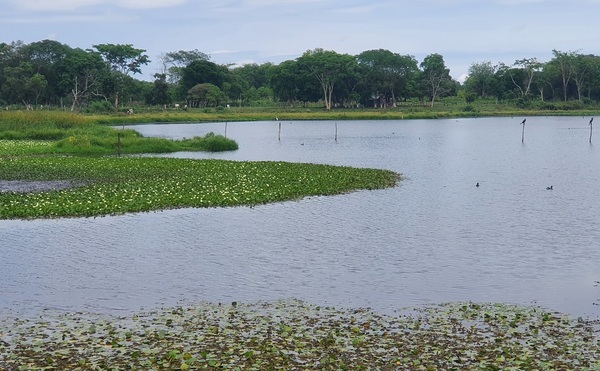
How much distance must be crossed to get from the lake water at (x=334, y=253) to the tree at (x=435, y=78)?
137 meters

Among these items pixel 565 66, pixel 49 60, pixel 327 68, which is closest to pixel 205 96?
pixel 327 68

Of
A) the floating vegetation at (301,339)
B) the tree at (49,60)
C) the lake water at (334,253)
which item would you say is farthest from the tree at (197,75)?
the floating vegetation at (301,339)

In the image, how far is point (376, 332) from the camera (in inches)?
641

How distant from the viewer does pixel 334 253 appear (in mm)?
25531

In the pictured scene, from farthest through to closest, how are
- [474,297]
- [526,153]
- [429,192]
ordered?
1. [526,153]
2. [429,192]
3. [474,297]

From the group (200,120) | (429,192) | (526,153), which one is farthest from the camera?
(200,120)

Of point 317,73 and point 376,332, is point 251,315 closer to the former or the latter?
point 376,332

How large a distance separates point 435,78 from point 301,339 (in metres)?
168

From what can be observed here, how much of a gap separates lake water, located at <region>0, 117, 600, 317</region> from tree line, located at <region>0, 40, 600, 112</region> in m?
116

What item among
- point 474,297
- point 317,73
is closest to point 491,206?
point 474,297

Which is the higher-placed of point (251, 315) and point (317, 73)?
point (317, 73)

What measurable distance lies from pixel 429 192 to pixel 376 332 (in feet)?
90.3

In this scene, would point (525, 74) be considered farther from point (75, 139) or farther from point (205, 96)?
point (75, 139)

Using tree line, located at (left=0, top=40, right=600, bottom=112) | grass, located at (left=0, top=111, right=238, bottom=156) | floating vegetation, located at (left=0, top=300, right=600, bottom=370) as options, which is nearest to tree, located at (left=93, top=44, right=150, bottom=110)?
tree line, located at (left=0, top=40, right=600, bottom=112)
